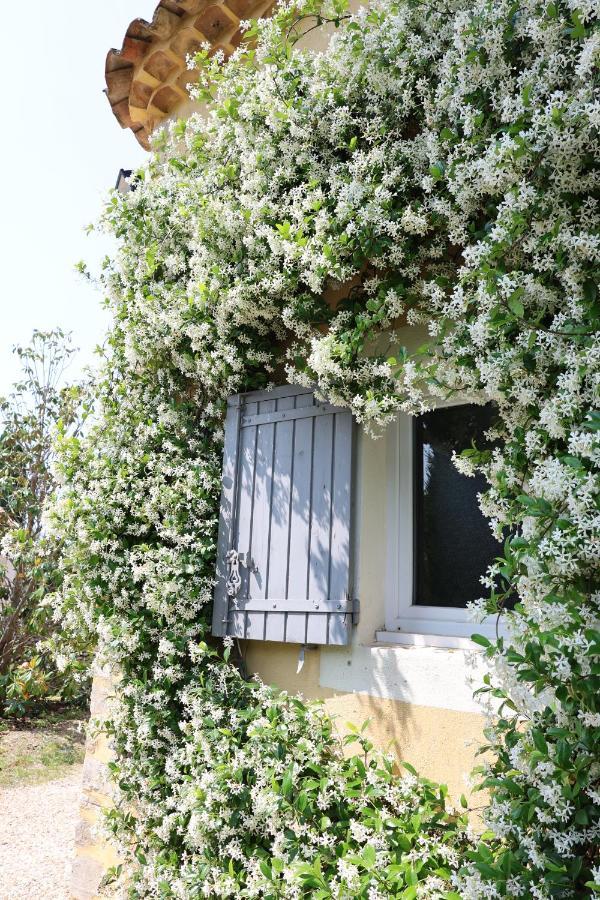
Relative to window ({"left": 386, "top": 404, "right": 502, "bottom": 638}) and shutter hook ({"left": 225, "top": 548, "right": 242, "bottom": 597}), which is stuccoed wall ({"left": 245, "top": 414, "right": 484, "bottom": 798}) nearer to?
window ({"left": 386, "top": 404, "right": 502, "bottom": 638})

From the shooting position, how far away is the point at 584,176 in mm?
1890

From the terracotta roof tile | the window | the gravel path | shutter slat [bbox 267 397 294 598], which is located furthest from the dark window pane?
the gravel path

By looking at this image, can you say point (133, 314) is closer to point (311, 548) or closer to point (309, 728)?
point (311, 548)

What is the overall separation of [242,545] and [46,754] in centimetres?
514

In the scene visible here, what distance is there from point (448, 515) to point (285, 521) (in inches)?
28.1

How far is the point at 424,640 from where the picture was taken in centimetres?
252

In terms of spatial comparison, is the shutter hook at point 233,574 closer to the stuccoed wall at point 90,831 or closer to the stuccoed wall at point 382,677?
the stuccoed wall at point 382,677

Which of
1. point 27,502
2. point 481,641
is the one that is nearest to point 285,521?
point 481,641

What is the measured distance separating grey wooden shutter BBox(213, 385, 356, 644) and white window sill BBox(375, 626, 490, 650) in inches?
7.3

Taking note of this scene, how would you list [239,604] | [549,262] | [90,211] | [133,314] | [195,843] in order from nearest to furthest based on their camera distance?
[549,262] → [195,843] → [239,604] → [133,314] → [90,211]

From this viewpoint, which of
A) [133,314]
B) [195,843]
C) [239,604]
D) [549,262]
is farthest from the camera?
[133,314]

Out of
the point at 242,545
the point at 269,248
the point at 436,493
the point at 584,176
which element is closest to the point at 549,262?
the point at 584,176

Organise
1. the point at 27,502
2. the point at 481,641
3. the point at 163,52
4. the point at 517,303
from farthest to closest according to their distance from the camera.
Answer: the point at 27,502 < the point at 163,52 < the point at 517,303 < the point at 481,641

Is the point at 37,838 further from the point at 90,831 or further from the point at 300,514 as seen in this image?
the point at 300,514
